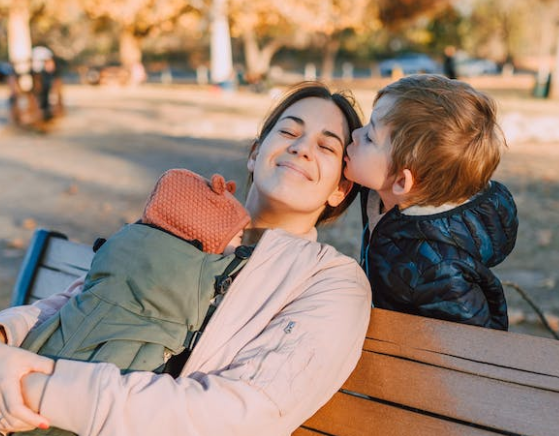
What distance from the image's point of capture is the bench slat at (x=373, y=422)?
1830mm

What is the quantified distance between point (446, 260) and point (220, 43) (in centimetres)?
2783

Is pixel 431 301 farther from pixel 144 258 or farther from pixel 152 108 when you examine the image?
pixel 152 108

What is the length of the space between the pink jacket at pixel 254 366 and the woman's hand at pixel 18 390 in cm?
5

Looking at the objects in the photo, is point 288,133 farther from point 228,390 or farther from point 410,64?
point 410,64

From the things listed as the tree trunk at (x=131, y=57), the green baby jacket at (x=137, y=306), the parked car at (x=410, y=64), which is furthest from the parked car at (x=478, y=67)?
the green baby jacket at (x=137, y=306)

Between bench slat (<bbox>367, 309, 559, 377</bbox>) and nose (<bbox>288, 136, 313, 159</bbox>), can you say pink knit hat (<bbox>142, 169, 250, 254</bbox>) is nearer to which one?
nose (<bbox>288, 136, 313, 159</bbox>)

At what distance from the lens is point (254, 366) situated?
175 centimetres

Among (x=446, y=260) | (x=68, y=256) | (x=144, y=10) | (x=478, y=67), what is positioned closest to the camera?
(x=446, y=260)

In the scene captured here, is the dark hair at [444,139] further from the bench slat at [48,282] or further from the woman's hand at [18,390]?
the bench slat at [48,282]

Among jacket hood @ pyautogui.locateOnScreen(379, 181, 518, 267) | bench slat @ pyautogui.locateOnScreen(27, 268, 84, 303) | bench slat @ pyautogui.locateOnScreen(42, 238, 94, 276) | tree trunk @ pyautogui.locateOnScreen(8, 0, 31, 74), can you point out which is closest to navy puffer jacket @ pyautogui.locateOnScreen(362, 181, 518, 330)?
jacket hood @ pyautogui.locateOnScreen(379, 181, 518, 267)

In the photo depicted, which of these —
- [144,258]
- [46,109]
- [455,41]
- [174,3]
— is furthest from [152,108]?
[455,41]

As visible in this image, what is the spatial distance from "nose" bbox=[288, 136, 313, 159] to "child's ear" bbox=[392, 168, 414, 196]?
356 mm

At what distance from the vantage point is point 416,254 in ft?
6.90

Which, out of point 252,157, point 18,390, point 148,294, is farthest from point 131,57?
point 18,390
